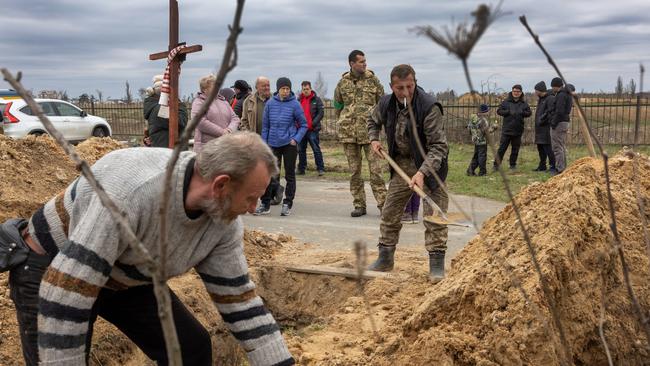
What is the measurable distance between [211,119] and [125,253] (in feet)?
17.6

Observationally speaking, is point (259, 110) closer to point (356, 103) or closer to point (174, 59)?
point (356, 103)

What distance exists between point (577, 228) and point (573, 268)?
252 millimetres

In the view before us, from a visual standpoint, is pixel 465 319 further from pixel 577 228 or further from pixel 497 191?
pixel 497 191

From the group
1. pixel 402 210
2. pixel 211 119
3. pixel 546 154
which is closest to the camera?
→ pixel 402 210

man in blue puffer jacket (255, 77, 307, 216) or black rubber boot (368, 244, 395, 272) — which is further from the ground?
man in blue puffer jacket (255, 77, 307, 216)

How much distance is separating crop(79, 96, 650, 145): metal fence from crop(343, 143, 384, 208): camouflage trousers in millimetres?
6299

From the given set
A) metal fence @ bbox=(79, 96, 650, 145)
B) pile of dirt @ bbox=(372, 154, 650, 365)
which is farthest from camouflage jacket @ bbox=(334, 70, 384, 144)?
metal fence @ bbox=(79, 96, 650, 145)

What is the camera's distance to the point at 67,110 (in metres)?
19.2

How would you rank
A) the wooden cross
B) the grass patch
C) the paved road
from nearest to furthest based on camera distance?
the wooden cross → the paved road → the grass patch

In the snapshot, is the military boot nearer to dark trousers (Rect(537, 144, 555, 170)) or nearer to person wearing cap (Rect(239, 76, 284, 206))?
person wearing cap (Rect(239, 76, 284, 206))

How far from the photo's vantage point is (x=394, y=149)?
561 cm

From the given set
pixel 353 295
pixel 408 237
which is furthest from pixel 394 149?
pixel 408 237

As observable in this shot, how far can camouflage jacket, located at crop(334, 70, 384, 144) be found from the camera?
8.11m

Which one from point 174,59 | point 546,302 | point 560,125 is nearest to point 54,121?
point 560,125
